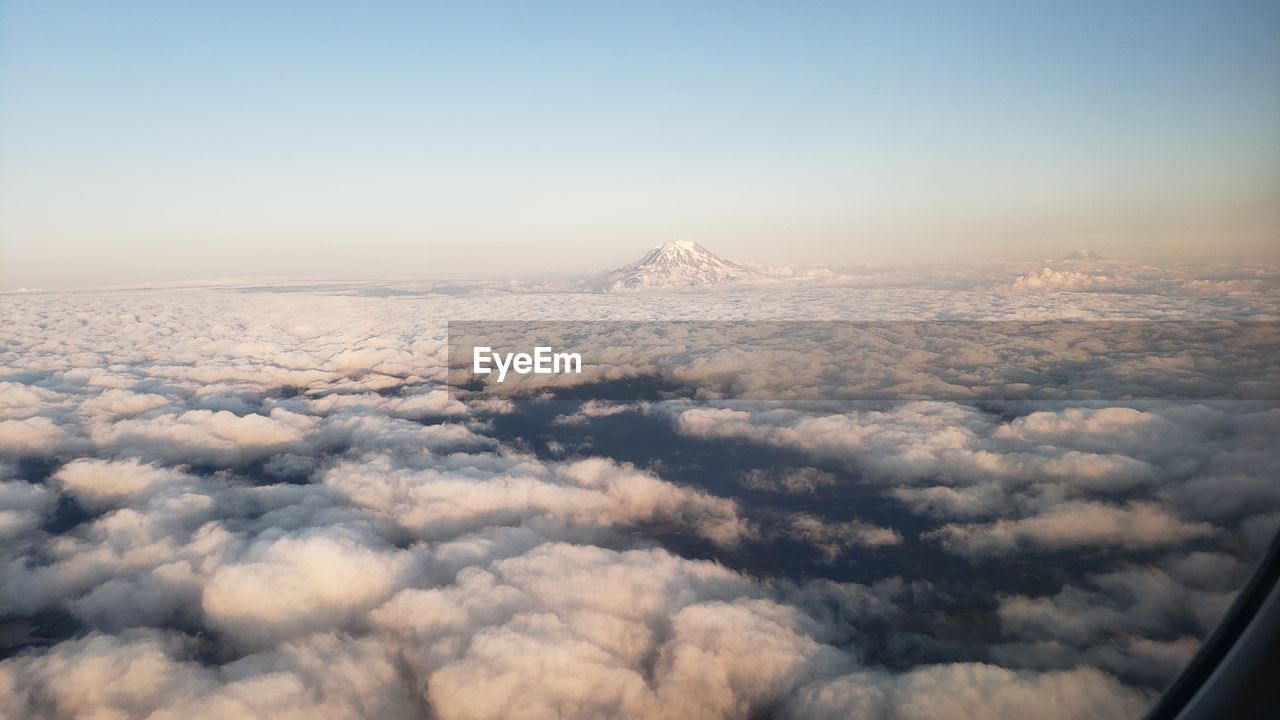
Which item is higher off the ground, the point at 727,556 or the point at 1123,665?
the point at 1123,665

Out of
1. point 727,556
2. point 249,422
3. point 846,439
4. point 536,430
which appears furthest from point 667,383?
point 249,422

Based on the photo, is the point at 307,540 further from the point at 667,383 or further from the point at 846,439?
the point at 667,383

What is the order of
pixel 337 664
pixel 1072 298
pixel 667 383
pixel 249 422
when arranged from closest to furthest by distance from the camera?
pixel 337 664, pixel 249 422, pixel 667 383, pixel 1072 298

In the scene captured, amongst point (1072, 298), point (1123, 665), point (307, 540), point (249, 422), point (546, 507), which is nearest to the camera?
point (1123, 665)

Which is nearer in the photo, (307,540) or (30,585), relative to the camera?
(307,540)

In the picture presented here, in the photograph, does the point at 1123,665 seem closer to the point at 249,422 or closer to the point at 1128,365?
the point at 1128,365

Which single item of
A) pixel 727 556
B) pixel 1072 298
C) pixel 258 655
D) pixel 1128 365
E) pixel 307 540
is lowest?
pixel 727 556
